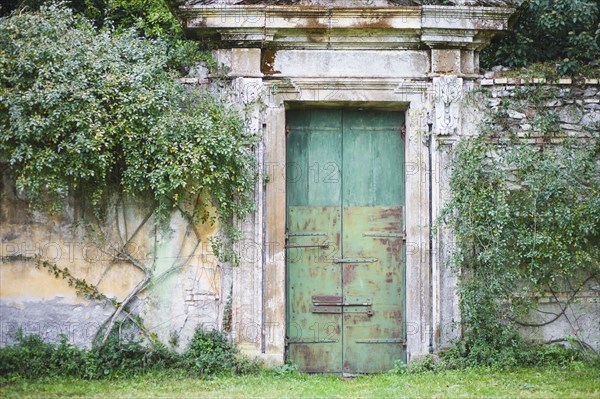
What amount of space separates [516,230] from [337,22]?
8.96 ft

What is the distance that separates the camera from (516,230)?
24.7 feet

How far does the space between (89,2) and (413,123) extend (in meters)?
4.38

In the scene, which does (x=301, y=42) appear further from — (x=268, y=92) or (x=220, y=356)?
(x=220, y=356)

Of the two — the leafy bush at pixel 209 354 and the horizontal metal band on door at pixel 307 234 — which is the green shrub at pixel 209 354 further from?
the horizontal metal band on door at pixel 307 234

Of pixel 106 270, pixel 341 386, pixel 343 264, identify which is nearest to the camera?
pixel 341 386

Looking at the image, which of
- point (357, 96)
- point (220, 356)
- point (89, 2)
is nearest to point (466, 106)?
point (357, 96)

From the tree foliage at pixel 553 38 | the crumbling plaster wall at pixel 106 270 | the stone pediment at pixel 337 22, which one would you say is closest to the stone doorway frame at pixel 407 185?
the stone pediment at pixel 337 22

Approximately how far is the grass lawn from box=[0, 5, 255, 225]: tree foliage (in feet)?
5.41

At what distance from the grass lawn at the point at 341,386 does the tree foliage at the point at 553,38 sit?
319 centimetres

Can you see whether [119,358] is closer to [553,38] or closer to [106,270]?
[106,270]

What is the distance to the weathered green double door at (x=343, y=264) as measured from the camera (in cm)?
795

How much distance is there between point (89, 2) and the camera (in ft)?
31.0

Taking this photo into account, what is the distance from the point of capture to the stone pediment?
7703 mm

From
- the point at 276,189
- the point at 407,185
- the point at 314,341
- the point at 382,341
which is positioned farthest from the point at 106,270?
the point at 407,185
